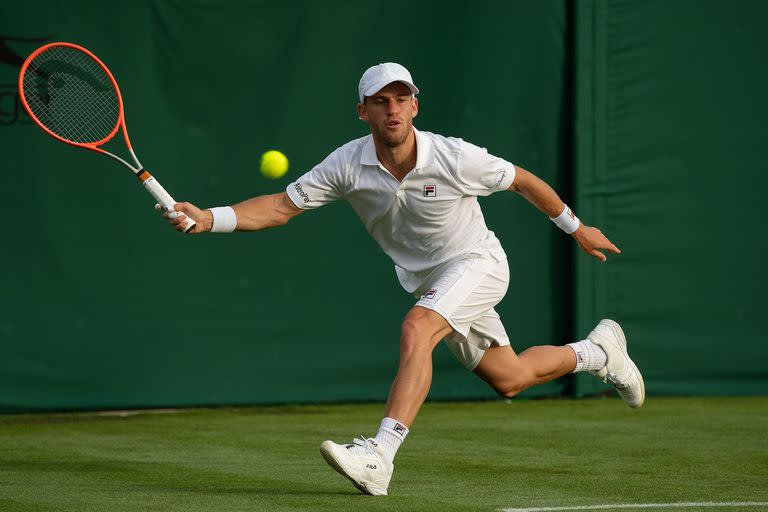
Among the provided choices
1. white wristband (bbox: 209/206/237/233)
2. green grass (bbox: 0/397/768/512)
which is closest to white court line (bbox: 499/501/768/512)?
green grass (bbox: 0/397/768/512)

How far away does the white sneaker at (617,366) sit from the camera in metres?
5.62

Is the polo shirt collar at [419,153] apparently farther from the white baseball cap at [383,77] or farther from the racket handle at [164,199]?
the racket handle at [164,199]

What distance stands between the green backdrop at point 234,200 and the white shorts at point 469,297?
102 inches

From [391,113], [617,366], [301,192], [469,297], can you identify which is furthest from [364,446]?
[617,366]

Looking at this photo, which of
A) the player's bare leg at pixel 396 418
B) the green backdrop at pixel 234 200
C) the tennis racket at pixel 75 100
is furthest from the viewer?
the green backdrop at pixel 234 200

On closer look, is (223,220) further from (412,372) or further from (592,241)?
(592,241)

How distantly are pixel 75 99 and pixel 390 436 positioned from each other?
2606mm

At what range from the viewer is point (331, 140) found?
768cm

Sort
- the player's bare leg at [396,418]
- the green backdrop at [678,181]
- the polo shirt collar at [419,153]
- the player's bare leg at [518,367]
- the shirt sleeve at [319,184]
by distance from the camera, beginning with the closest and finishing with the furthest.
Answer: the player's bare leg at [396,418], the polo shirt collar at [419,153], the shirt sleeve at [319,184], the player's bare leg at [518,367], the green backdrop at [678,181]

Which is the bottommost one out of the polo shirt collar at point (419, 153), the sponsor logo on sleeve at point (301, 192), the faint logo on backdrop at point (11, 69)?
the sponsor logo on sleeve at point (301, 192)

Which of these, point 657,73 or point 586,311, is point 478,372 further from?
point 657,73

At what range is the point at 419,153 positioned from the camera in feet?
15.5

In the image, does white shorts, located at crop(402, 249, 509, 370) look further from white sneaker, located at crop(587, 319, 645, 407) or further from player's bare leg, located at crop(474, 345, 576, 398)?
white sneaker, located at crop(587, 319, 645, 407)

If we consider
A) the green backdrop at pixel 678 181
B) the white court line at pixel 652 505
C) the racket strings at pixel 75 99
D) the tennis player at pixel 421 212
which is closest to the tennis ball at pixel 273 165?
the racket strings at pixel 75 99
